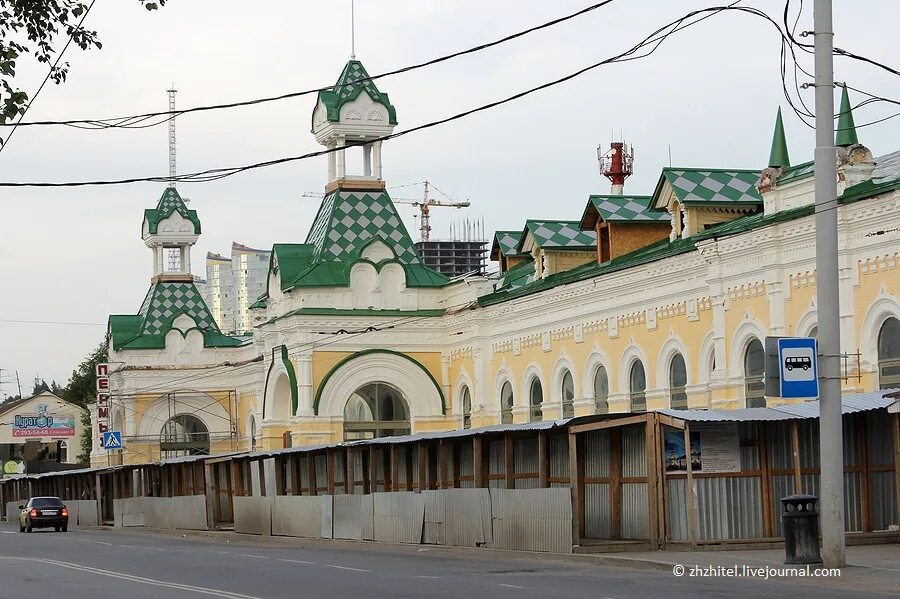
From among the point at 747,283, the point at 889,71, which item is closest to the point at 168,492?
the point at 747,283

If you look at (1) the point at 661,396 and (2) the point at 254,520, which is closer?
(1) the point at 661,396

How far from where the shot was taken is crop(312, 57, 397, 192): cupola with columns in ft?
165

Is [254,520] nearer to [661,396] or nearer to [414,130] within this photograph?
[661,396]

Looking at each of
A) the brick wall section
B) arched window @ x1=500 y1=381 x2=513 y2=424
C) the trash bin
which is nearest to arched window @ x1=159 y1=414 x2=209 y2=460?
arched window @ x1=500 y1=381 x2=513 y2=424

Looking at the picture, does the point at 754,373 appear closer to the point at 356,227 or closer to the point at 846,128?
the point at 846,128

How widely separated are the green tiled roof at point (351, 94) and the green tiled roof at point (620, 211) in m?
11.2

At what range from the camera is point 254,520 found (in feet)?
140

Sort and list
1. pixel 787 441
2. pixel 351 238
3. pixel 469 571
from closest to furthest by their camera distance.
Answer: pixel 469 571, pixel 787 441, pixel 351 238

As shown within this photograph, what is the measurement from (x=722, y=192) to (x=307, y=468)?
14.7m

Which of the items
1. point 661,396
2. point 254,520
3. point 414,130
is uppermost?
point 414,130

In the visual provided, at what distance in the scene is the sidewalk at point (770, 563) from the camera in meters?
19.2

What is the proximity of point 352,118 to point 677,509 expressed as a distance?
25.9 metres

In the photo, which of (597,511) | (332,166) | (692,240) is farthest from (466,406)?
(597,511)

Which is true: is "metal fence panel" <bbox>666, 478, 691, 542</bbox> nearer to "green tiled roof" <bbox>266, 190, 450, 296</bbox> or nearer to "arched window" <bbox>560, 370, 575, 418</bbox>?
"arched window" <bbox>560, 370, 575, 418</bbox>
